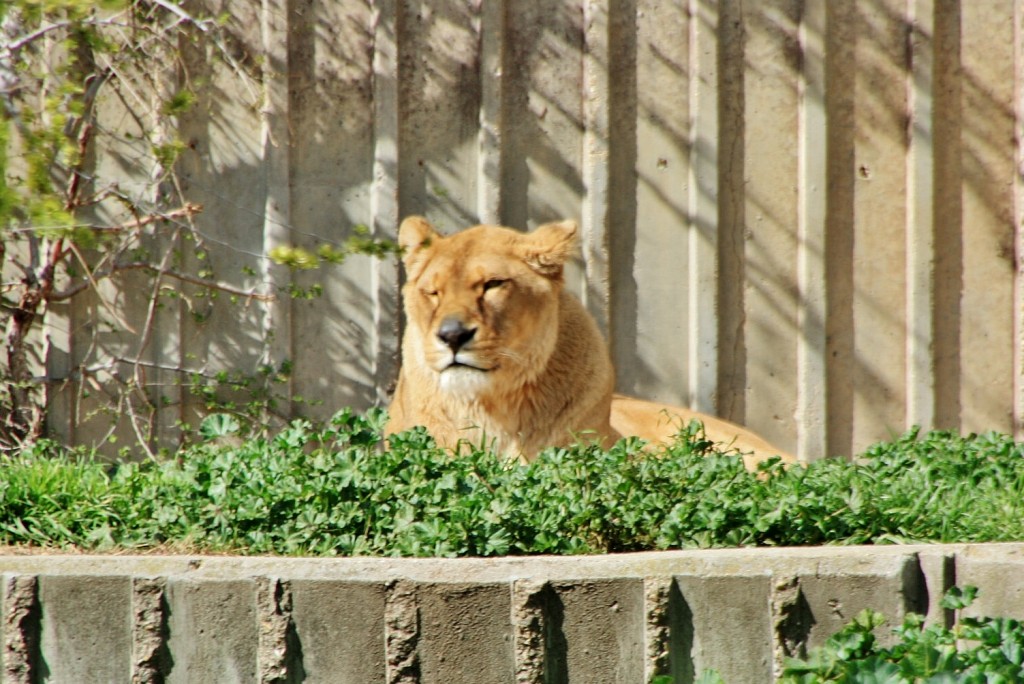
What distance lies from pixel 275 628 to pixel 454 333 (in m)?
1.75

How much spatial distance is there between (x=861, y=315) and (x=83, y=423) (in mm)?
3664

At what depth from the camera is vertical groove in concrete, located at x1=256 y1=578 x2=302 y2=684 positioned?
330 cm

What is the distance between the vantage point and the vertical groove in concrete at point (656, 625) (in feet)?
10.7

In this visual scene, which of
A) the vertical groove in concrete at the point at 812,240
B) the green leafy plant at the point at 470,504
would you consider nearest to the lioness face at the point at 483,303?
the green leafy plant at the point at 470,504

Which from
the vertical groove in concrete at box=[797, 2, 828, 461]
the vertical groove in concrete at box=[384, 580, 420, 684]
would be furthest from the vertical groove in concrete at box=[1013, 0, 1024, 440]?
the vertical groove in concrete at box=[384, 580, 420, 684]

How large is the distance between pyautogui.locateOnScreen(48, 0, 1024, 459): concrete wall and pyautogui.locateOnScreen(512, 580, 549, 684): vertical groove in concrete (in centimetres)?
283

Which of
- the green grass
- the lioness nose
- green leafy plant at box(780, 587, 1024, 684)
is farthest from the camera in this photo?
the lioness nose

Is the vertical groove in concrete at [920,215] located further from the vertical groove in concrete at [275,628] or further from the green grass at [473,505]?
the vertical groove in concrete at [275,628]

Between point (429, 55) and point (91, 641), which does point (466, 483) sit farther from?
point (429, 55)

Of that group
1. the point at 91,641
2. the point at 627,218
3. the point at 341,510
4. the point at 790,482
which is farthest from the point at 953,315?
the point at 91,641

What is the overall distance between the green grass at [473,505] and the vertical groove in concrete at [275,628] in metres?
0.39

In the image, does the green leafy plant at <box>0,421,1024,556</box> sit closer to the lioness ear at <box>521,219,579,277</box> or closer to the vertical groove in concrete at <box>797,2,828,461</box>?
the lioness ear at <box>521,219,579,277</box>

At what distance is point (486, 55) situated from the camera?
231 inches

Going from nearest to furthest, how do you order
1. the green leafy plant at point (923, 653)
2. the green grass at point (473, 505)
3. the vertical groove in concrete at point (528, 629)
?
the green leafy plant at point (923, 653) → the vertical groove in concrete at point (528, 629) → the green grass at point (473, 505)
